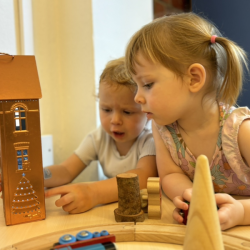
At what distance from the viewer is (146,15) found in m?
1.50

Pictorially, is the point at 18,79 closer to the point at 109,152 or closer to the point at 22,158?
the point at 22,158

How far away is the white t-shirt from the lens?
0.99 m

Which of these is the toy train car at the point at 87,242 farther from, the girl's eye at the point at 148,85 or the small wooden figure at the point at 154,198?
the girl's eye at the point at 148,85

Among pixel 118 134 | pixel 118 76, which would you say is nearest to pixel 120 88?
pixel 118 76

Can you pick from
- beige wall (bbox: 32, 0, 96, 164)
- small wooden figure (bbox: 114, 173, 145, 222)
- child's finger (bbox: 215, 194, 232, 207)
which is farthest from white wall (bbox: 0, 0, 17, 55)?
child's finger (bbox: 215, 194, 232, 207)

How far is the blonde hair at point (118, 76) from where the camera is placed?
0.89 meters

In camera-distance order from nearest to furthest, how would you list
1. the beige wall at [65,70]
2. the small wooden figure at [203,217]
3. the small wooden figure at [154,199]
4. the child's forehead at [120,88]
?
the small wooden figure at [203,217] < the small wooden figure at [154,199] < the child's forehead at [120,88] < the beige wall at [65,70]

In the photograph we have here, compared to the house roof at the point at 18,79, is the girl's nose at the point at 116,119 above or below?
below

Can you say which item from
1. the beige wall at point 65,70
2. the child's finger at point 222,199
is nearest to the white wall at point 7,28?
the beige wall at point 65,70

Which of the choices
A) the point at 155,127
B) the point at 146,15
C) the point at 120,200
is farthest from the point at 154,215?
the point at 146,15

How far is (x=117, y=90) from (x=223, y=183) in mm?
398

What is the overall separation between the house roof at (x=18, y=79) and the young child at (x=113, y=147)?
0.79ft

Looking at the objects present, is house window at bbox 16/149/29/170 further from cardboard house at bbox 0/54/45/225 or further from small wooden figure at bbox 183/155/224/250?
small wooden figure at bbox 183/155/224/250

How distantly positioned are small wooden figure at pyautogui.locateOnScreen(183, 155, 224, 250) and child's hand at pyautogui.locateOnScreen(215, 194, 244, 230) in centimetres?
17
